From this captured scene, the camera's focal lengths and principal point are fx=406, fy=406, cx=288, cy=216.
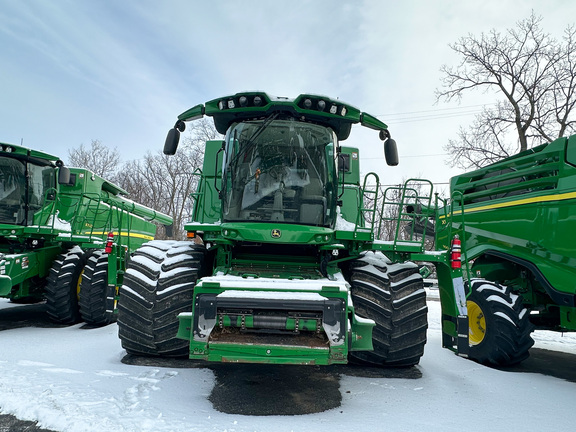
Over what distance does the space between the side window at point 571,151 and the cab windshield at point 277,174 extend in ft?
9.43

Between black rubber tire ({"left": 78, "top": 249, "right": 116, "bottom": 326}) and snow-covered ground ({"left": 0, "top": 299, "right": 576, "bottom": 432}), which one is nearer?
snow-covered ground ({"left": 0, "top": 299, "right": 576, "bottom": 432})

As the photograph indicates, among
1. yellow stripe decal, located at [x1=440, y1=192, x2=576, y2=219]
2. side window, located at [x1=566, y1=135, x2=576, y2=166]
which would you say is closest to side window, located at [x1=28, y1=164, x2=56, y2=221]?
yellow stripe decal, located at [x1=440, y1=192, x2=576, y2=219]

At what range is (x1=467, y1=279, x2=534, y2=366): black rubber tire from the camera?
196 inches

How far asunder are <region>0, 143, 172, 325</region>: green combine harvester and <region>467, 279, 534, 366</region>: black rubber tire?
17.1 feet

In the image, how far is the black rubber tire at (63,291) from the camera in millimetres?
7113

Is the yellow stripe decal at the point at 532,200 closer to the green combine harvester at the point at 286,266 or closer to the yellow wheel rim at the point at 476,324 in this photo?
the yellow wheel rim at the point at 476,324

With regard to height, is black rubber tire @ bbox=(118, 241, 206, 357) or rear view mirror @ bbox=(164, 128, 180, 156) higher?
rear view mirror @ bbox=(164, 128, 180, 156)

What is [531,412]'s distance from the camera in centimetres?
364

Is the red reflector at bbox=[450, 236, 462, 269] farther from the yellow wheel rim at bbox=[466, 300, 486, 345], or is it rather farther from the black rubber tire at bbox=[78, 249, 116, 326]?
the black rubber tire at bbox=[78, 249, 116, 326]

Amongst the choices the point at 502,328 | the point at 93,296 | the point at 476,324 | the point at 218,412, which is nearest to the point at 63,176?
the point at 93,296

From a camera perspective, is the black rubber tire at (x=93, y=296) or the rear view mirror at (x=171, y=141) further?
the black rubber tire at (x=93, y=296)

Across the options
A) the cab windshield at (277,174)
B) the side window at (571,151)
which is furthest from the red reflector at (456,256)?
the side window at (571,151)

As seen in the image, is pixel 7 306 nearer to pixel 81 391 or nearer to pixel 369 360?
pixel 81 391

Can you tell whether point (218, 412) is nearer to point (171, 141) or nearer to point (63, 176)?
point (171, 141)
